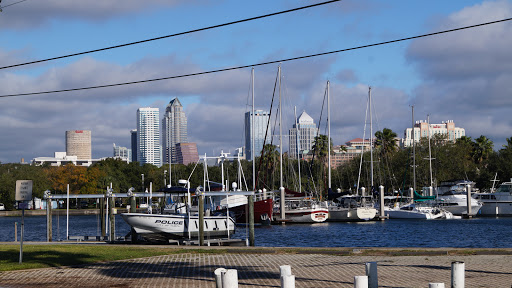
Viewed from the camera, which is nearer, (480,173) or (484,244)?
(484,244)

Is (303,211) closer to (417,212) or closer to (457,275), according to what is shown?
(417,212)

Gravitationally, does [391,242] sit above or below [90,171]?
below

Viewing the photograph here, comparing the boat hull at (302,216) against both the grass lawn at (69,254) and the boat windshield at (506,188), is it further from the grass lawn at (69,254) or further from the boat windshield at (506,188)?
the grass lawn at (69,254)

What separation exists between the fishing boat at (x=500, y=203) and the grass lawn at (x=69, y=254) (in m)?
73.0

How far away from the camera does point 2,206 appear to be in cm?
13362

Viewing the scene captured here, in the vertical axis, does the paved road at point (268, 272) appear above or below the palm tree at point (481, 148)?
below

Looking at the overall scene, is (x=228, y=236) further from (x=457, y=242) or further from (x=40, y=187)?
(x=40, y=187)

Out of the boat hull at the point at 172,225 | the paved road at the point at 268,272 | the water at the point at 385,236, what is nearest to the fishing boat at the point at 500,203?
the water at the point at 385,236

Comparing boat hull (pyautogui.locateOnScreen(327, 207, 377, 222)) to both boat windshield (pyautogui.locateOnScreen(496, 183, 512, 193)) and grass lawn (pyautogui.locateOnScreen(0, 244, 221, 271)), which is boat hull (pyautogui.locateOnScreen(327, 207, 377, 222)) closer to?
boat windshield (pyautogui.locateOnScreen(496, 183, 512, 193))

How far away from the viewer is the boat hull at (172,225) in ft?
133

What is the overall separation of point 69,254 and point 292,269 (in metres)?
10.6

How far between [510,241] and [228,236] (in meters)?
22.5

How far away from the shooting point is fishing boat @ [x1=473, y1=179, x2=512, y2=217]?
296ft

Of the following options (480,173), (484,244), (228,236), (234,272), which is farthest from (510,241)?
Answer: (480,173)
